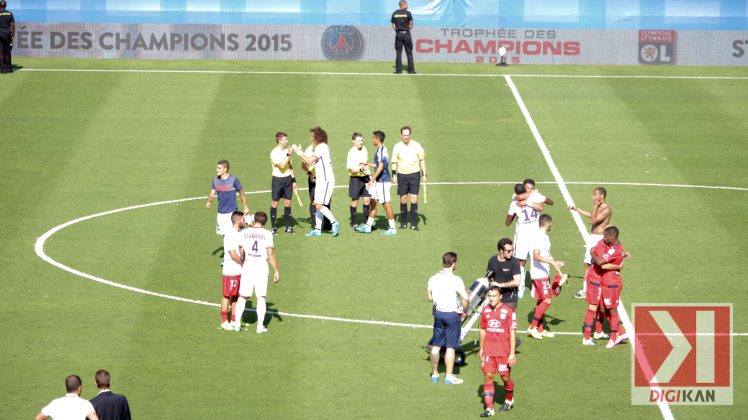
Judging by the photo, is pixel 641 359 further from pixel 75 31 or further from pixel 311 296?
pixel 75 31

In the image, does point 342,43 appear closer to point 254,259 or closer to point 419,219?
point 419,219

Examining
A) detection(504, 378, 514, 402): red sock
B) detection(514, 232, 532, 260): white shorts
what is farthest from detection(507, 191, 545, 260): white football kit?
detection(504, 378, 514, 402): red sock

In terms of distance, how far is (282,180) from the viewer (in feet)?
85.5

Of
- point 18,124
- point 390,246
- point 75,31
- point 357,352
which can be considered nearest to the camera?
point 357,352

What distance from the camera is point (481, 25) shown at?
43.1 m

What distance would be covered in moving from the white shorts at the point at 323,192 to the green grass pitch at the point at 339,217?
947mm

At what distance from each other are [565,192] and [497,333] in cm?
1218

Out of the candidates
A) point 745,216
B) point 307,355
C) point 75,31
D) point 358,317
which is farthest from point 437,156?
point 75,31

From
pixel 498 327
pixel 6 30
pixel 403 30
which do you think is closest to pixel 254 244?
pixel 498 327

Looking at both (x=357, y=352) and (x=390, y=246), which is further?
(x=390, y=246)

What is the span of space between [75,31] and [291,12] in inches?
300

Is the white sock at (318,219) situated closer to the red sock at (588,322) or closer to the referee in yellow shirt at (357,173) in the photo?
the referee in yellow shirt at (357,173)

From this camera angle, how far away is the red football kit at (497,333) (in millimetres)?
17562

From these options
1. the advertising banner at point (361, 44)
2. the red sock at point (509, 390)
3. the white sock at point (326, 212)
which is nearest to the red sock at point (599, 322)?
the red sock at point (509, 390)
